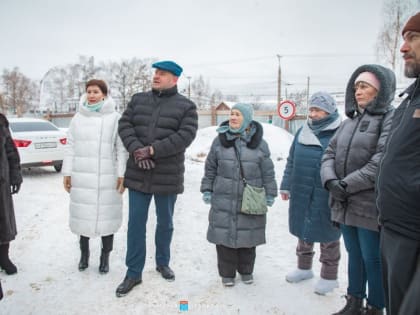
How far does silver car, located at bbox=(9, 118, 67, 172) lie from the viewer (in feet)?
29.1

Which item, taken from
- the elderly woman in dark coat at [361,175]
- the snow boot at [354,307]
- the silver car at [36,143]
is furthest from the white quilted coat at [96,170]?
the silver car at [36,143]

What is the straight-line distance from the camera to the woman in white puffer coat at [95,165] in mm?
3453

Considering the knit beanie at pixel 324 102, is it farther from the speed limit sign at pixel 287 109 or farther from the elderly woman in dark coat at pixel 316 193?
the speed limit sign at pixel 287 109

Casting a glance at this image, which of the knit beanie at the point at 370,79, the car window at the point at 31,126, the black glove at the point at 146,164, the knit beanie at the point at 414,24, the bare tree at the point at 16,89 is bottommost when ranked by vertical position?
the black glove at the point at 146,164

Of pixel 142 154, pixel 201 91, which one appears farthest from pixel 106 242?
pixel 201 91

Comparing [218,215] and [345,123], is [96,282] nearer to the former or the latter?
[218,215]

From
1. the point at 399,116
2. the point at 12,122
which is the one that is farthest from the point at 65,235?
the point at 12,122

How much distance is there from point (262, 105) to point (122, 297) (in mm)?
70191

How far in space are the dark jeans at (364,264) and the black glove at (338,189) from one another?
276 mm

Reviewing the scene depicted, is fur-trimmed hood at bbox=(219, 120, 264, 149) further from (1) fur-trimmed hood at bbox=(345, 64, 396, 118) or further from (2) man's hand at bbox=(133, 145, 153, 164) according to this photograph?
(1) fur-trimmed hood at bbox=(345, 64, 396, 118)

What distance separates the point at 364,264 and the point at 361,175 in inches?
31.3

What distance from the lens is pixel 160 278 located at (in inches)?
139

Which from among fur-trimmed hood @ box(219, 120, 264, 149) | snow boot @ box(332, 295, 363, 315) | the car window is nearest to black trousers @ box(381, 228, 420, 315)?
snow boot @ box(332, 295, 363, 315)

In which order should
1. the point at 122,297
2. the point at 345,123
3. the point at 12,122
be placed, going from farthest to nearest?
the point at 12,122 < the point at 122,297 < the point at 345,123
